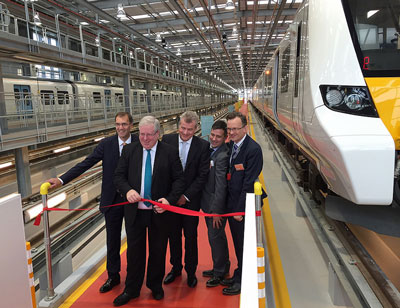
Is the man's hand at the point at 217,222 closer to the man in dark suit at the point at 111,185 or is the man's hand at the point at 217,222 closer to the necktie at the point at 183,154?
the necktie at the point at 183,154

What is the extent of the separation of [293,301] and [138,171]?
1.91 m

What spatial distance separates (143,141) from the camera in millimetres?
2809

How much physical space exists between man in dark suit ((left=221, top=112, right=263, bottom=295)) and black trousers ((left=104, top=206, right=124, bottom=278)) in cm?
110

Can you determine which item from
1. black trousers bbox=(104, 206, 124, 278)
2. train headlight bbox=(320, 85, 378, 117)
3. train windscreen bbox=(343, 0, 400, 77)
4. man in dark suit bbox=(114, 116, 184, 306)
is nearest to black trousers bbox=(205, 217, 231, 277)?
man in dark suit bbox=(114, 116, 184, 306)

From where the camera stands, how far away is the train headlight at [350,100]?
265cm

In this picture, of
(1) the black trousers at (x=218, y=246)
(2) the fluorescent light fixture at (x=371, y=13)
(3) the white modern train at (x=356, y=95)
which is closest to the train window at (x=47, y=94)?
(1) the black trousers at (x=218, y=246)

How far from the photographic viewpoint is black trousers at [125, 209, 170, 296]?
2943mm

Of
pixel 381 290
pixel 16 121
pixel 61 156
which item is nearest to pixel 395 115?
pixel 381 290

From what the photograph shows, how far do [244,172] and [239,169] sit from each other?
0.06m

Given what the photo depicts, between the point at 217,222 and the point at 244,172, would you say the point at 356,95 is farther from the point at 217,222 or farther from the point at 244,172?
the point at 217,222

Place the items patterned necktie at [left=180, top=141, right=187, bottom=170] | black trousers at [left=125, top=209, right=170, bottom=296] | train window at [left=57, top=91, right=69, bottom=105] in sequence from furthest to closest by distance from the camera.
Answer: train window at [left=57, top=91, right=69, bottom=105]
patterned necktie at [left=180, top=141, right=187, bottom=170]
black trousers at [left=125, top=209, right=170, bottom=296]

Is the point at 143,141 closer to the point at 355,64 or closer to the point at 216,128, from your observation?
the point at 216,128

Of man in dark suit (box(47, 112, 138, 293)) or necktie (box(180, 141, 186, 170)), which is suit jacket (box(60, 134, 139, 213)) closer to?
man in dark suit (box(47, 112, 138, 293))

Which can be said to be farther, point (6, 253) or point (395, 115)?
point (395, 115)
